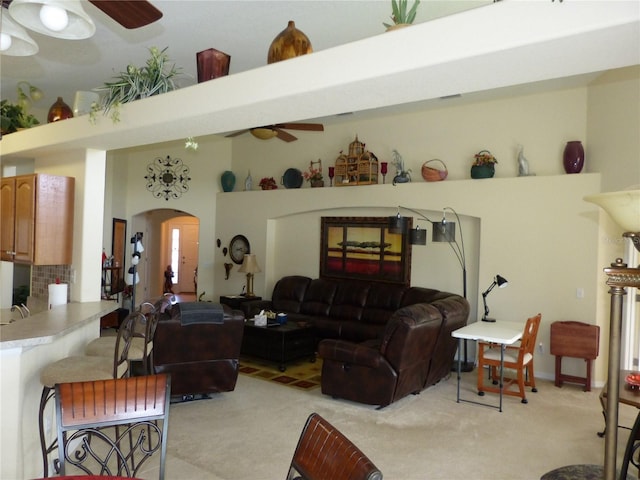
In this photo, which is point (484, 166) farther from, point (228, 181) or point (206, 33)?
point (228, 181)

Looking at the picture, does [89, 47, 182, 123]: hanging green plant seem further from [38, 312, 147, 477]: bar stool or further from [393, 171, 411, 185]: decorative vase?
[393, 171, 411, 185]: decorative vase

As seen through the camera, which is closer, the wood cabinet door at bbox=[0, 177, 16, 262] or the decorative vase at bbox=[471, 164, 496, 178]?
the wood cabinet door at bbox=[0, 177, 16, 262]

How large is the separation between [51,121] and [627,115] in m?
5.84

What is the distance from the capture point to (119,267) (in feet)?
28.0

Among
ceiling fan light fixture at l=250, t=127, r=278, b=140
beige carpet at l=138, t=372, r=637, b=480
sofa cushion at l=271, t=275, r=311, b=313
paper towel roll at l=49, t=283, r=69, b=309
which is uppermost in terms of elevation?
ceiling fan light fixture at l=250, t=127, r=278, b=140

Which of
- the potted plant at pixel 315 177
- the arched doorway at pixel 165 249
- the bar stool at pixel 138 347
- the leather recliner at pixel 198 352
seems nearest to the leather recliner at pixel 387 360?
the leather recliner at pixel 198 352

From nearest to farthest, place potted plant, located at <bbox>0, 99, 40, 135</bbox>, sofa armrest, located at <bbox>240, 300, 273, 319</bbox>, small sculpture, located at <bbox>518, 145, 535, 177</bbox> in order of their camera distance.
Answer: potted plant, located at <bbox>0, 99, 40, 135</bbox> → small sculpture, located at <bbox>518, 145, 535, 177</bbox> → sofa armrest, located at <bbox>240, 300, 273, 319</bbox>

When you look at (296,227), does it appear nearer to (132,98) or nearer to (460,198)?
(460,198)

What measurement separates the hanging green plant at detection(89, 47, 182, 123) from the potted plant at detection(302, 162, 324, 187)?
476cm

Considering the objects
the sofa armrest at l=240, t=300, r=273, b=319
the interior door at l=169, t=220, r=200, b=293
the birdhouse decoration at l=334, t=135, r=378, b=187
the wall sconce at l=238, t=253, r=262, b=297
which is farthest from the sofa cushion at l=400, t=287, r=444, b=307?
the interior door at l=169, t=220, r=200, b=293

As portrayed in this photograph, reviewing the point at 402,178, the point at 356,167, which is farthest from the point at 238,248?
the point at 402,178

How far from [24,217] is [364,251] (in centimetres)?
477

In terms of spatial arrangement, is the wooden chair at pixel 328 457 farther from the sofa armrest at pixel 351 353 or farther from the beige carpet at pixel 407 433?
the sofa armrest at pixel 351 353

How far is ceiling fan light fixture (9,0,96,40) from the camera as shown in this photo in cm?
213
